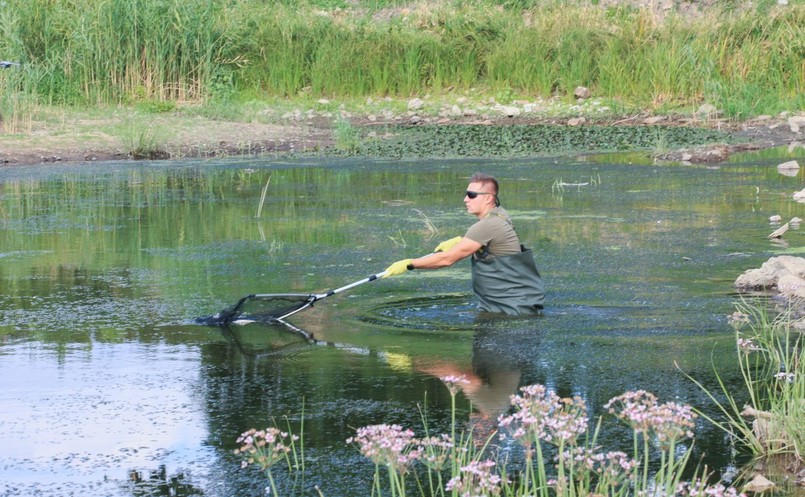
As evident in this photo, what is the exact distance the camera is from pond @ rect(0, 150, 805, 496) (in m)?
5.95

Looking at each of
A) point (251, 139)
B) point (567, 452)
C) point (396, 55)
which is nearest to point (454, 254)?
point (567, 452)

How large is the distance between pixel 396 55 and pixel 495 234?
18.5 m

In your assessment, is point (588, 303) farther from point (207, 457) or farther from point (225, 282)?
point (207, 457)

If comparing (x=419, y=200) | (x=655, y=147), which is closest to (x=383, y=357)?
(x=419, y=200)

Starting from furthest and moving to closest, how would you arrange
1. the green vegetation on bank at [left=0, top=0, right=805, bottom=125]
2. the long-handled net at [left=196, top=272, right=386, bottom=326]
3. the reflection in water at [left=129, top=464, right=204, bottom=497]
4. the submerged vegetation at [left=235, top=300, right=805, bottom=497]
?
the green vegetation on bank at [left=0, top=0, right=805, bottom=125] < the long-handled net at [left=196, top=272, right=386, bottom=326] < the reflection in water at [left=129, top=464, right=204, bottom=497] < the submerged vegetation at [left=235, top=300, right=805, bottom=497]

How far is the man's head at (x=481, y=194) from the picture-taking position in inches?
341

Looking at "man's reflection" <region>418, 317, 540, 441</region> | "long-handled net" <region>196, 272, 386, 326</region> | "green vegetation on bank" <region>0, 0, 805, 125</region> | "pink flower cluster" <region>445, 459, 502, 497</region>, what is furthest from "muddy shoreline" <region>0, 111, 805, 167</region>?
"pink flower cluster" <region>445, 459, 502, 497</region>

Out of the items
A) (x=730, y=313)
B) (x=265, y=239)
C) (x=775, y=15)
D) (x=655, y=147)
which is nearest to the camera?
(x=730, y=313)

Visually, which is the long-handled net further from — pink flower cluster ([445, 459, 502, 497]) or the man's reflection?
pink flower cluster ([445, 459, 502, 497])

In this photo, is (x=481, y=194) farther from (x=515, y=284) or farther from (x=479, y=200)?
(x=515, y=284)

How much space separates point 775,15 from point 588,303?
18.3m

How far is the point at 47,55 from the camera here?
24016 millimetres

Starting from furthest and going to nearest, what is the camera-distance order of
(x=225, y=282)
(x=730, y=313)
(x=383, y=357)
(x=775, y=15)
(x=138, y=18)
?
(x=775, y=15)
(x=138, y=18)
(x=225, y=282)
(x=730, y=313)
(x=383, y=357)

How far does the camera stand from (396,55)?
26672 mm
